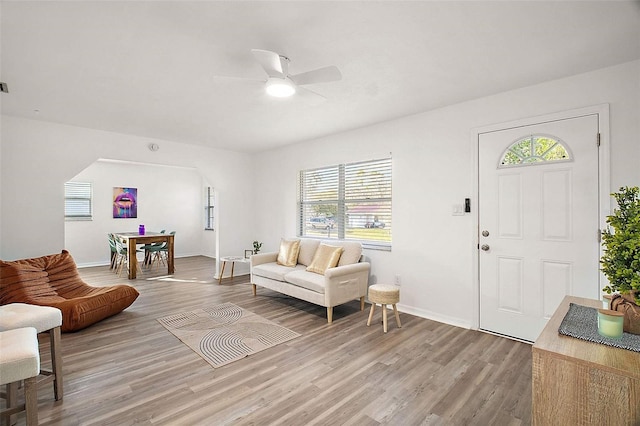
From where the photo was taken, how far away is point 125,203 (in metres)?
7.79

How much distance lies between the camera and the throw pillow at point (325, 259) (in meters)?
4.08

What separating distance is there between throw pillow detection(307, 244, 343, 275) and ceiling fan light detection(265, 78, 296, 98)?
2320mm

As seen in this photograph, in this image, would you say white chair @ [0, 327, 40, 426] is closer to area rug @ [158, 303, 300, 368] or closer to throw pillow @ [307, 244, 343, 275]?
area rug @ [158, 303, 300, 368]

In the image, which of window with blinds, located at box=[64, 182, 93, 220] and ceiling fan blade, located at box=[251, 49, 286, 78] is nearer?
ceiling fan blade, located at box=[251, 49, 286, 78]

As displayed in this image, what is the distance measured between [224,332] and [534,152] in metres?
3.75

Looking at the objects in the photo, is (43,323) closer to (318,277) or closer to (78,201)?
(318,277)

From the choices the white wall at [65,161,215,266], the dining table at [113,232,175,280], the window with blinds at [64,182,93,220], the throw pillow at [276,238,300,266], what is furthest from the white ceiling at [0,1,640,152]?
the white wall at [65,161,215,266]

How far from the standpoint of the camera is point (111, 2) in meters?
1.79

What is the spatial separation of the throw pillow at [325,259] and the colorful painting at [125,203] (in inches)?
240

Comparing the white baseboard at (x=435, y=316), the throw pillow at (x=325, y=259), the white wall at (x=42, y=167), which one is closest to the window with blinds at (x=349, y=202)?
the throw pillow at (x=325, y=259)

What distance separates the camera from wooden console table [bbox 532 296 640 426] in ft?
3.46

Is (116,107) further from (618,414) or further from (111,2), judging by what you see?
(618,414)

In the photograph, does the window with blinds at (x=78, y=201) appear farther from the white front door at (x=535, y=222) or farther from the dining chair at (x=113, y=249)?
the white front door at (x=535, y=222)

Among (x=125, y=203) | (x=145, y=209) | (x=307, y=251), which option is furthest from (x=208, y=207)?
(x=307, y=251)
